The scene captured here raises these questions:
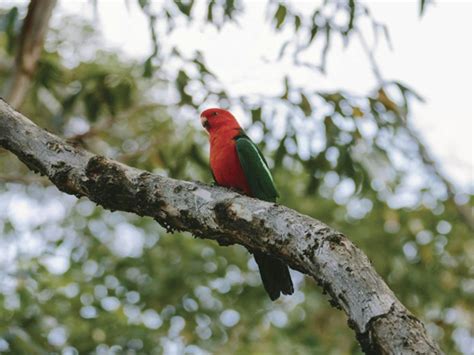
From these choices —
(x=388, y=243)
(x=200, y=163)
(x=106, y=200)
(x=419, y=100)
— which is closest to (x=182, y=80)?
(x=200, y=163)

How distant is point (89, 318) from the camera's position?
4922 millimetres

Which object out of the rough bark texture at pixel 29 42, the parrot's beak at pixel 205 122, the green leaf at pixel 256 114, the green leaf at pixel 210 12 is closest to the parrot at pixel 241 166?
the parrot's beak at pixel 205 122

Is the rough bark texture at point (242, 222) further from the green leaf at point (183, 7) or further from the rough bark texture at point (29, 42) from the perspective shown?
the rough bark texture at point (29, 42)

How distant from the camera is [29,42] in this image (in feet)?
15.0

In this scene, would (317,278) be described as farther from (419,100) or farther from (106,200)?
(419,100)

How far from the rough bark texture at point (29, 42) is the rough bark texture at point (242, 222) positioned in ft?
6.77

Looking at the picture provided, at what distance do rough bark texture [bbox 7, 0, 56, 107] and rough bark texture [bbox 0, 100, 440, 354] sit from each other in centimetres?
206

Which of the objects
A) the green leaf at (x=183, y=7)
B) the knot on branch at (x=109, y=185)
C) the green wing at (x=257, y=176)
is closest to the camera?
the knot on branch at (x=109, y=185)

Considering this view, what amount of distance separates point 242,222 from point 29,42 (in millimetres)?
2913

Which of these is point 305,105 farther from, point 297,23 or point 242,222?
point 242,222

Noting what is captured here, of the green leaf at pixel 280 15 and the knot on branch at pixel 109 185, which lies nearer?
the knot on branch at pixel 109 185

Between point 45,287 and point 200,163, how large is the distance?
54.4 inches

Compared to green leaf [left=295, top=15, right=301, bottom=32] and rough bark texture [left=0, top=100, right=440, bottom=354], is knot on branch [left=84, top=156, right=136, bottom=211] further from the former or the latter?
green leaf [left=295, top=15, right=301, bottom=32]

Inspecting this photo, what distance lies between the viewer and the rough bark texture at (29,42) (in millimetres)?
4527
